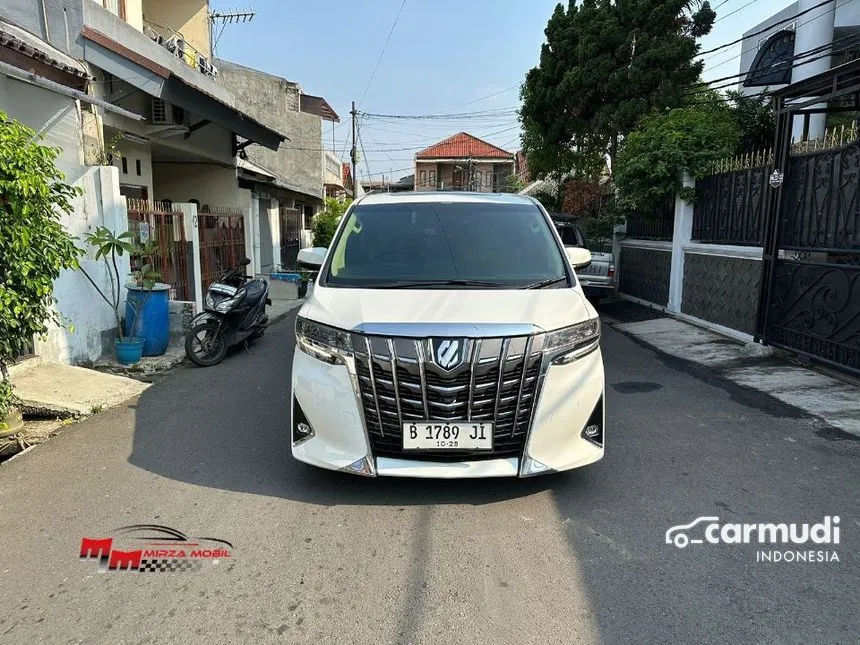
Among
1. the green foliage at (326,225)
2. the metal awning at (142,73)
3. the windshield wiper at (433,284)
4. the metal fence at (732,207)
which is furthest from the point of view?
the green foliage at (326,225)

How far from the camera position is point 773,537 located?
3.26 m

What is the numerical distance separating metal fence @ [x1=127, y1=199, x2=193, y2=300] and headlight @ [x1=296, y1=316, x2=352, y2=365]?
17.8ft

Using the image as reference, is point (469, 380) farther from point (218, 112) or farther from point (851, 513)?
point (218, 112)

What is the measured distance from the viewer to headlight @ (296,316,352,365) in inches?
136

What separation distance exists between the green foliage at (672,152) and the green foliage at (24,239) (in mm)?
8934

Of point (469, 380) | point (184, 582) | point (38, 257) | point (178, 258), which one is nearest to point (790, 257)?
point (469, 380)

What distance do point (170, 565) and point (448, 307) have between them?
79.4 inches

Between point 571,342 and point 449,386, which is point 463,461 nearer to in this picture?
point 449,386

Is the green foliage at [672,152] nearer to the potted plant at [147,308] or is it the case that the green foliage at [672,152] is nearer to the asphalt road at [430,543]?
the asphalt road at [430,543]

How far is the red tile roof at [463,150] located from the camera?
51.9 meters

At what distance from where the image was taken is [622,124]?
A: 47.0 ft

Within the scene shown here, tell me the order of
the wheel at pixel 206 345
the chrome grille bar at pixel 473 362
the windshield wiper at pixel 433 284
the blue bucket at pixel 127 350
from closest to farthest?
the chrome grille bar at pixel 473 362, the windshield wiper at pixel 433 284, the blue bucket at pixel 127 350, the wheel at pixel 206 345

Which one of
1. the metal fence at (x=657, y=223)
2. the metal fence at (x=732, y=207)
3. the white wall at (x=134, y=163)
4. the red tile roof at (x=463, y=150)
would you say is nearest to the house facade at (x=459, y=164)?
the red tile roof at (x=463, y=150)

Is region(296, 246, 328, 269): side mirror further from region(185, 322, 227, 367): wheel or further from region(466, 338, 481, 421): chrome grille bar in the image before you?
region(185, 322, 227, 367): wheel
